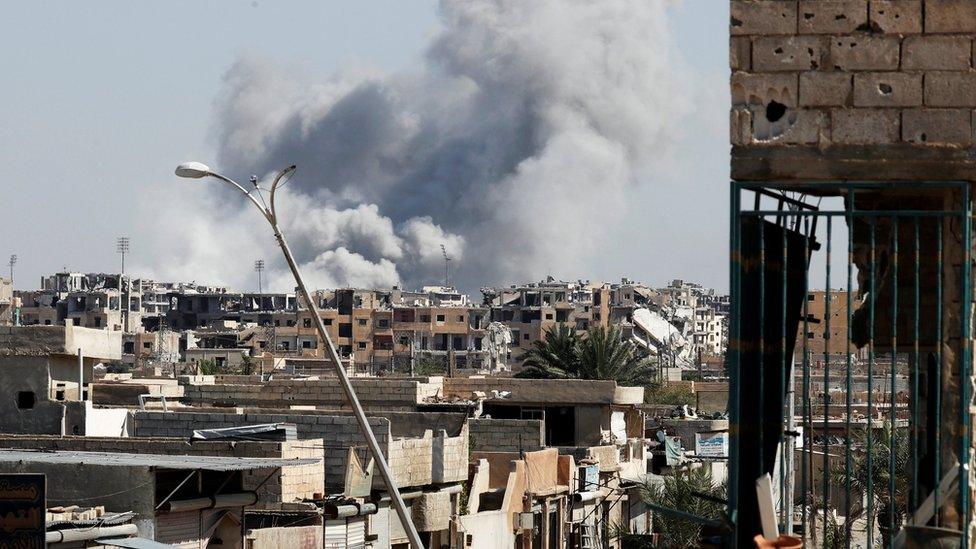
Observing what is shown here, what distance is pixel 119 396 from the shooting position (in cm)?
3178

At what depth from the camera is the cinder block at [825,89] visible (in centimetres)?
720

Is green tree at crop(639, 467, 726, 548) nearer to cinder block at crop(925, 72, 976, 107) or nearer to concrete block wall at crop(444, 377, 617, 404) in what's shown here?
concrete block wall at crop(444, 377, 617, 404)

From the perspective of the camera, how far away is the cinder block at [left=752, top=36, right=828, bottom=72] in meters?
7.23

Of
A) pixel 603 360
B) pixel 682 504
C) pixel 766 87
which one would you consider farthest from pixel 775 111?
pixel 603 360

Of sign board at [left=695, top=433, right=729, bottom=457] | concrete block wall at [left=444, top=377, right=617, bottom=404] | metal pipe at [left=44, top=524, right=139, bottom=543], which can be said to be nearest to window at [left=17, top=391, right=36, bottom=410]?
metal pipe at [left=44, top=524, right=139, bottom=543]

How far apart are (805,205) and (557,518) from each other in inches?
758

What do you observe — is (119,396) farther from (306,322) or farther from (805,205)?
(306,322)

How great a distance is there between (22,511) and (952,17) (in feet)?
31.4

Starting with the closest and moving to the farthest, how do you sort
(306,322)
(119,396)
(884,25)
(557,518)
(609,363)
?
(884,25) < (557,518) < (119,396) < (609,363) < (306,322)

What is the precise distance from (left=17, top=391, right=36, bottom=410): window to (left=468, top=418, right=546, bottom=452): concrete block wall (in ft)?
21.9

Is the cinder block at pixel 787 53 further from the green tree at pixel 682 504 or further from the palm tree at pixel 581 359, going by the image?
the palm tree at pixel 581 359

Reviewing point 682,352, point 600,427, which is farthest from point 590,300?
point 600,427

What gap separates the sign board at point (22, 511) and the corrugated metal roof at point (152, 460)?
1.85 m

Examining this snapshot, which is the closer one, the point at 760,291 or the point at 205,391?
the point at 760,291
